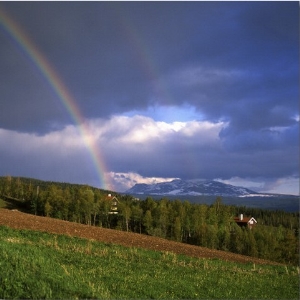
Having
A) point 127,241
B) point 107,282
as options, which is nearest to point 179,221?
point 127,241

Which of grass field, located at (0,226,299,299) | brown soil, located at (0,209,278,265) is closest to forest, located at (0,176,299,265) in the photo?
brown soil, located at (0,209,278,265)

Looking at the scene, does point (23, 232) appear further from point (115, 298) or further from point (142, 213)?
point (142, 213)

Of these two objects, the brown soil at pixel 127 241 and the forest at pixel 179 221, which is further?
the forest at pixel 179 221

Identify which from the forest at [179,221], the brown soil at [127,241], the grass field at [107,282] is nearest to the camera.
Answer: the grass field at [107,282]

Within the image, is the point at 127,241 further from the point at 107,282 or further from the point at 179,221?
the point at 179,221

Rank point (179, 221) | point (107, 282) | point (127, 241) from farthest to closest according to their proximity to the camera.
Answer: point (179, 221), point (127, 241), point (107, 282)

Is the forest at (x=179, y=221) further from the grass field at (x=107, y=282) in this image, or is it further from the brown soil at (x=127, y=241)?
the grass field at (x=107, y=282)

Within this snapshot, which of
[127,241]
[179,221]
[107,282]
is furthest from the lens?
[179,221]

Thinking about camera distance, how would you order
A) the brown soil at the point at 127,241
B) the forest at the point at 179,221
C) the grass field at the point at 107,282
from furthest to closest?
the forest at the point at 179,221 → the brown soil at the point at 127,241 → the grass field at the point at 107,282

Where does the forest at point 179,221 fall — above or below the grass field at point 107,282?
below

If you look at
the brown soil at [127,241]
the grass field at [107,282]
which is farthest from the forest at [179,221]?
the grass field at [107,282]

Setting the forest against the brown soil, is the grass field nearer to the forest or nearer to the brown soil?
the brown soil

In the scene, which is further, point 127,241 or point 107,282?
point 127,241

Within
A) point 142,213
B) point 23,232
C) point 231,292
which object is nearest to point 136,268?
point 231,292
